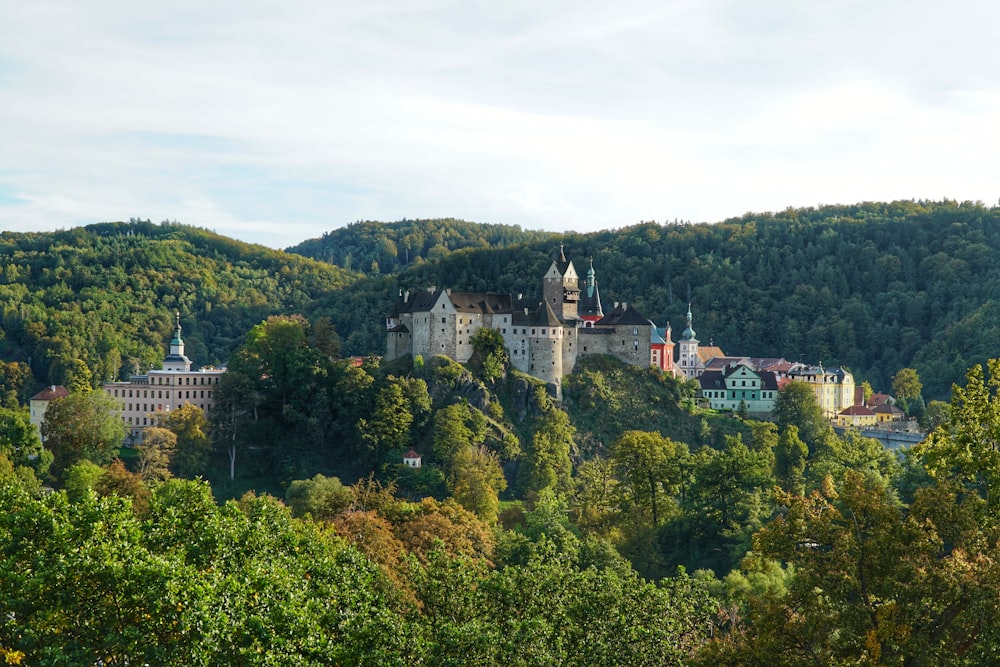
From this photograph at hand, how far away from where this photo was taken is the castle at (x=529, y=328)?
86.5m

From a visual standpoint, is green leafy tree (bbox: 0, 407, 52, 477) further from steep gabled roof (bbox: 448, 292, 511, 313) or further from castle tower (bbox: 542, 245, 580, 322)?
castle tower (bbox: 542, 245, 580, 322)

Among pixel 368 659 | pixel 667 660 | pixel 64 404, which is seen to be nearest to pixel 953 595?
pixel 667 660

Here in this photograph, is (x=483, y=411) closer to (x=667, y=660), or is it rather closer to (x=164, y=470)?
(x=164, y=470)

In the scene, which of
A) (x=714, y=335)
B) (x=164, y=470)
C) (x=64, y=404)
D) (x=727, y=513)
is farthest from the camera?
(x=714, y=335)

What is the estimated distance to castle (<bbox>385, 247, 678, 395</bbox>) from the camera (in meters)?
86.5

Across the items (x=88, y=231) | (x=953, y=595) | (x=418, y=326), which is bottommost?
(x=953, y=595)

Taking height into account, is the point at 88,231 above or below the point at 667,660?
above

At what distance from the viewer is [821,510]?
28547 millimetres

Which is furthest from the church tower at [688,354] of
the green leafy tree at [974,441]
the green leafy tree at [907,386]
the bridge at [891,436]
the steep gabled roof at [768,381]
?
the green leafy tree at [974,441]

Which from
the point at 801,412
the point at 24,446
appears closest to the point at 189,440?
the point at 24,446

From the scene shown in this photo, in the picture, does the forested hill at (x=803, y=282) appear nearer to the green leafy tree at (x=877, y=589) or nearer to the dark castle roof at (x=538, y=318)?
the dark castle roof at (x=538, y=318)

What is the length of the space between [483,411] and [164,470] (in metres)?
20.9

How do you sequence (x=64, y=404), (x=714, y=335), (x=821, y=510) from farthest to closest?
1. (x=714, y=335)
2. (x=64, y=404)
3. (x=821, y=510)

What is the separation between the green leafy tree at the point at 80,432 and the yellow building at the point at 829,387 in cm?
5370
